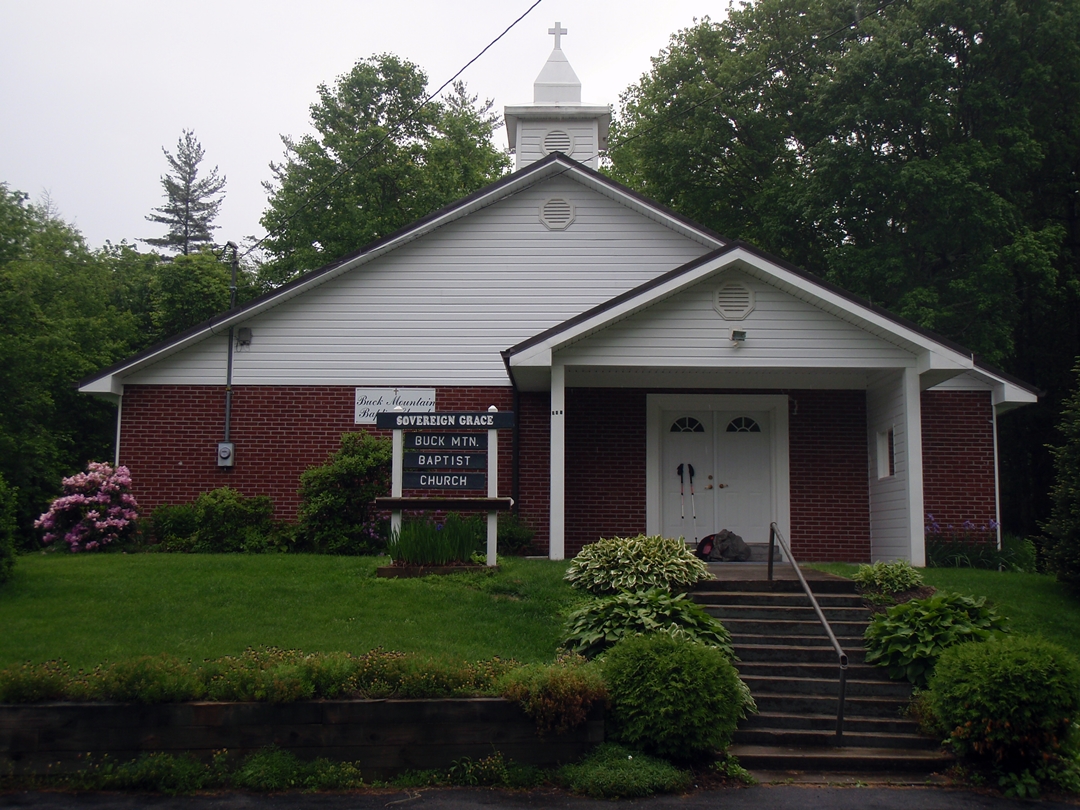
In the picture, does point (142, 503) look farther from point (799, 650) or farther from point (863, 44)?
point (863, 44)

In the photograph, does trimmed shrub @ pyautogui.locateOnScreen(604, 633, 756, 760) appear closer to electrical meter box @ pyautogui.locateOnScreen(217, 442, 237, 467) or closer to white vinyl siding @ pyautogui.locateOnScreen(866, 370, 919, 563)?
white vinyl siding @ pyautogui.locateOnScreen(866, 370, 919, 563)

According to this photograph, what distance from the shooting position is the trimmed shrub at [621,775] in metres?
7.45

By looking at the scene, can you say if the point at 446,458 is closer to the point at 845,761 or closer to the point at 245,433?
the point at 245,433

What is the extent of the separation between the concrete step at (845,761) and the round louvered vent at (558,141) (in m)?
14.2

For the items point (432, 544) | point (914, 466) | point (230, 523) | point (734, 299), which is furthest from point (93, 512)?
point (914, 466)

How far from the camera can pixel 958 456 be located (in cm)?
1670

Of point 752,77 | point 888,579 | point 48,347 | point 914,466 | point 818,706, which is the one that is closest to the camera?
point 818,706

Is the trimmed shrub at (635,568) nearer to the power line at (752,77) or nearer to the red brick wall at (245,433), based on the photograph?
the red brick wall at (245,433)

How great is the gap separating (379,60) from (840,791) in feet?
115

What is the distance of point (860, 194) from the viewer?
84.3ft

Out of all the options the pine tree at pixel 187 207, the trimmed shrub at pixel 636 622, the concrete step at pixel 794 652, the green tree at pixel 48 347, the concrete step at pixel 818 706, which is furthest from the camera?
the pine tree at pixel 187 207

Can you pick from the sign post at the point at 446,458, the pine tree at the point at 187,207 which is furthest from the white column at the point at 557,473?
the pine tree at the point at 187,207

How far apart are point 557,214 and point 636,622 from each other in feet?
31.6

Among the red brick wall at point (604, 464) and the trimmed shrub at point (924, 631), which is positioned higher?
the red brick wall at point (604, 464)
